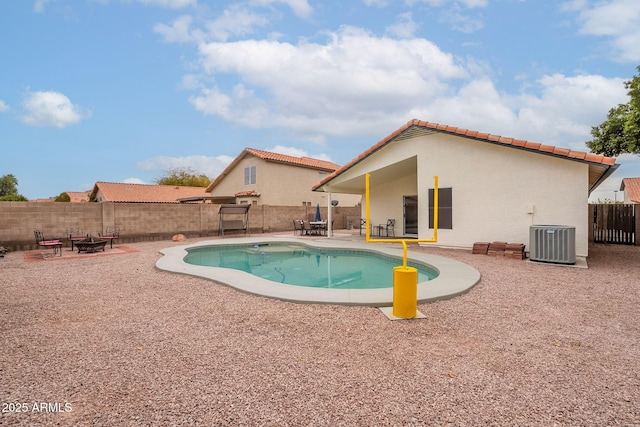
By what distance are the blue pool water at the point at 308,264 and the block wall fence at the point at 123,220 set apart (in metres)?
4.33

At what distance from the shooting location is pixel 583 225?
9055mm

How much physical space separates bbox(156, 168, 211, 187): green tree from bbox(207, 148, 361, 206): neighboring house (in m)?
25.7

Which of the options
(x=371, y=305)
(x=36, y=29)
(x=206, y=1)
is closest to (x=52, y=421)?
(x=371, y=305)

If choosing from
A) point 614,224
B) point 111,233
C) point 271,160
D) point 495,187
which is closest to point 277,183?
point 271,160

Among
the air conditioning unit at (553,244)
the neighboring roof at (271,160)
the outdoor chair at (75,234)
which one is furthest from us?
the neighboring roof at (271,160)

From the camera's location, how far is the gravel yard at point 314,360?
→ 2.37m

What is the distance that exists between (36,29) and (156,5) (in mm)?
3874

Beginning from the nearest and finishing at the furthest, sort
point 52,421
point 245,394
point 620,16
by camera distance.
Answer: point 52,421, point 245,394, point 620,16

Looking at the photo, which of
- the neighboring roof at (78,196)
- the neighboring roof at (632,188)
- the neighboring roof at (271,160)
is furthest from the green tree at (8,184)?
the neighboring roof at (632,188)

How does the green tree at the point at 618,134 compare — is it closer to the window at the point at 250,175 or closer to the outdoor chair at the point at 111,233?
the window at the point at 250,175

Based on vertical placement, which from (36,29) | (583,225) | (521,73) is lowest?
(583,225)

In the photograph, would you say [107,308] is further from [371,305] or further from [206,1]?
[206,1]

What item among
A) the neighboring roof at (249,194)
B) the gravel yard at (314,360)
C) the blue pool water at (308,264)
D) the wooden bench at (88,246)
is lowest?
the blue pool water at (308,264)

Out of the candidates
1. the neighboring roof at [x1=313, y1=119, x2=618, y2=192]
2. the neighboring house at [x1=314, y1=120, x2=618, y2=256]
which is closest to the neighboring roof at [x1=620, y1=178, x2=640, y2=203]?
the neighboring house at [x1=314, y1=120, x2=618, y2=256]
